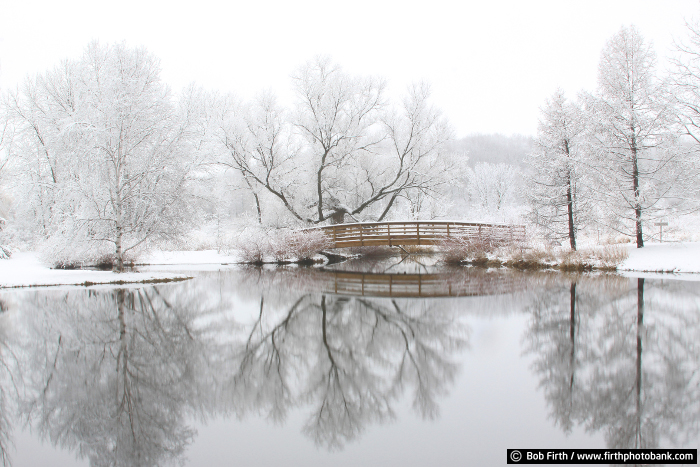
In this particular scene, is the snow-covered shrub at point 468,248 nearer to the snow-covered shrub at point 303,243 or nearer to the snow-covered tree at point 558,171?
the snow-covered tree at point 558,171

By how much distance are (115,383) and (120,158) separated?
12.1m

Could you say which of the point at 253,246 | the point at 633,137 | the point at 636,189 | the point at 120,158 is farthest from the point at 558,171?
the point at 120,158

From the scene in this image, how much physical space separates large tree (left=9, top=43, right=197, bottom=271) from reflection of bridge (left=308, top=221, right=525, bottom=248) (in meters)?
10.5

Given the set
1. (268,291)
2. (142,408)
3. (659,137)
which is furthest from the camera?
(659,137)

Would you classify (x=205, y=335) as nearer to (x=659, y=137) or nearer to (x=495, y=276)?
(x=495, y=276)

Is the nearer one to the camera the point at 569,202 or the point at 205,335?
the point at 205,335

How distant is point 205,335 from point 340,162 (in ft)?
71.9

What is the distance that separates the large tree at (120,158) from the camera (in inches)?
554

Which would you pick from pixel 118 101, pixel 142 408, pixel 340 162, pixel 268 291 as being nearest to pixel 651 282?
pixel 268 291

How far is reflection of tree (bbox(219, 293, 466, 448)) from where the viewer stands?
380cm

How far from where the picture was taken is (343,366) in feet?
16.2

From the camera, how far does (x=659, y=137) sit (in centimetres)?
1712

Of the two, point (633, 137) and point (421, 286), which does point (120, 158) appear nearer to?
point (421, 286)

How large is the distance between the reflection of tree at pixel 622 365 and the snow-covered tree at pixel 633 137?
9867 millimetres
